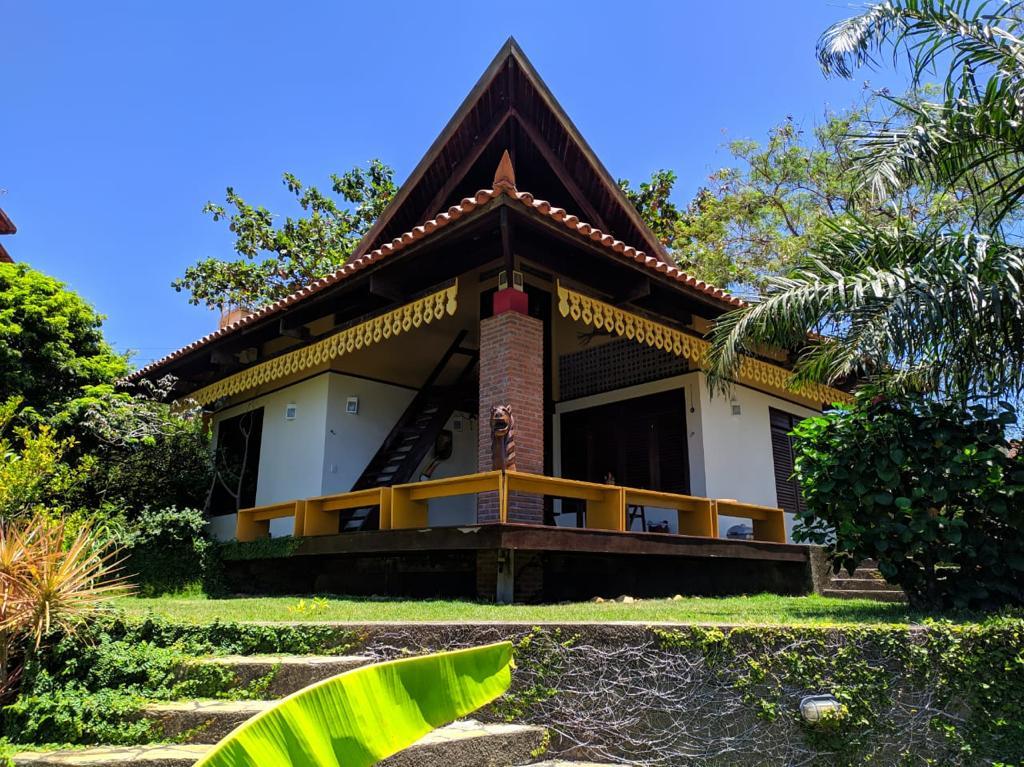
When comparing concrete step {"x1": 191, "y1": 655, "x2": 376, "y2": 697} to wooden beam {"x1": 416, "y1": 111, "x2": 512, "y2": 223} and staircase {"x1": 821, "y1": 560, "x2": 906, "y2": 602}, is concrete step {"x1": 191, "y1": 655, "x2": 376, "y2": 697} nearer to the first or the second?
staircase {"x1": 821, "y1": 560, "x2": 906, "y2": 602}

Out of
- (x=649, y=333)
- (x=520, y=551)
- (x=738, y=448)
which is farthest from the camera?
(x=738, y=448)

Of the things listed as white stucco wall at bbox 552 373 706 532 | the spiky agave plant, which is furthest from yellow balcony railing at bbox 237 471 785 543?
the spiky agave plant

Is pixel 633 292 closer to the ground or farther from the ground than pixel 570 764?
farther from the ground

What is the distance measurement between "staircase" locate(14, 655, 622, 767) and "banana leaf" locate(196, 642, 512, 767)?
1.59 m

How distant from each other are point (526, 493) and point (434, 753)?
3919 millimetres

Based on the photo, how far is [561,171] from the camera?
9922 millimetres

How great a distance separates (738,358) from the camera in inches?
250

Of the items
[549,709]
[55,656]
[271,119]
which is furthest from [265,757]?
[271,119]

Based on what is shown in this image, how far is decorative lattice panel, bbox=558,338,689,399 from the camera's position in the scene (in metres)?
10.4

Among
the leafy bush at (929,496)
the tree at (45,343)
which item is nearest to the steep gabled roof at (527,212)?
the leafy bush at (929,496)

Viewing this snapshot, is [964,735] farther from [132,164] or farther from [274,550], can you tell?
[132,164]

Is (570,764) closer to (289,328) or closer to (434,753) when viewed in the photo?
(434,753)

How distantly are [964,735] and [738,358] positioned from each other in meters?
3.73

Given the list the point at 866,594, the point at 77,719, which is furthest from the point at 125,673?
the point at 866,594
